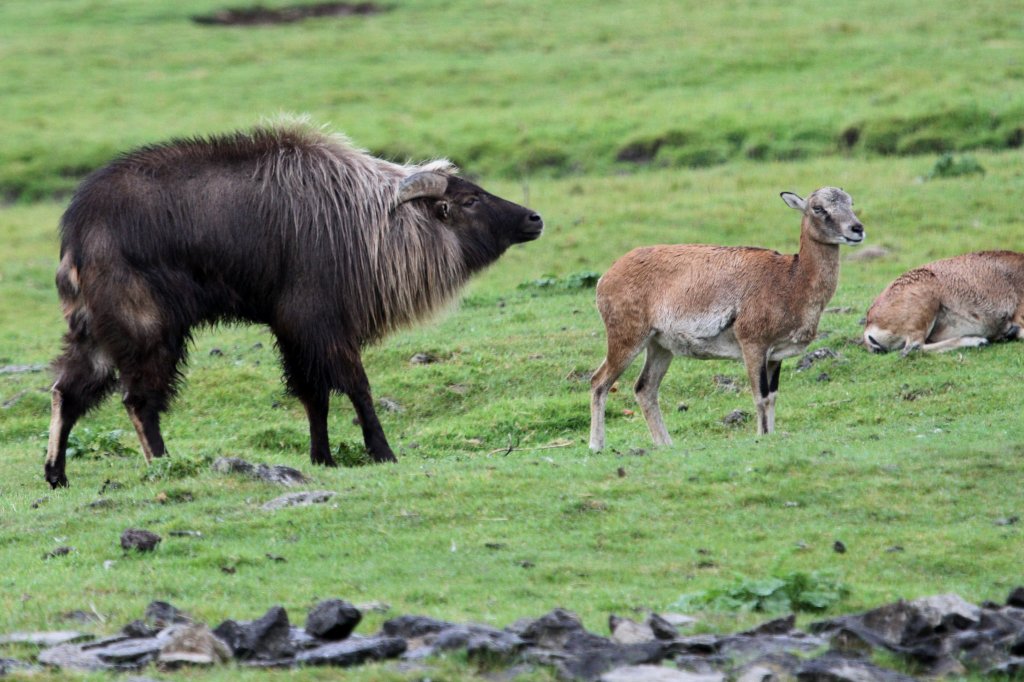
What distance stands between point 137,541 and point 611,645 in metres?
3.88

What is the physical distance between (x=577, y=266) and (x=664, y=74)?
16535 millimetres

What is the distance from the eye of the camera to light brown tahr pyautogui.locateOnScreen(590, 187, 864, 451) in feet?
40.1

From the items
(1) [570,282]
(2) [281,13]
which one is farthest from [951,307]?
(2) [281,13]

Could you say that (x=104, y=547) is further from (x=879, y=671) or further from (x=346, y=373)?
(x=879, y=671)

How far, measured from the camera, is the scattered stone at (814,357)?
14875mm

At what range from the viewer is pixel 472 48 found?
144ft

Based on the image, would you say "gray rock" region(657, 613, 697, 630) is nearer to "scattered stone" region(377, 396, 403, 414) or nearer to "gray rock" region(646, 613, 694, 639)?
"gray rock" region(646, 613, 694, 639)

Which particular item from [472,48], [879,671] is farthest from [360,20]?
[879,671]

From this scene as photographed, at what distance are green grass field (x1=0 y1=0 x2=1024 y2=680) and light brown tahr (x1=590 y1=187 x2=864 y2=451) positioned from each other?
613mm

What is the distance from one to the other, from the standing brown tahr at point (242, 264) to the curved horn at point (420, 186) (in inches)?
0.5

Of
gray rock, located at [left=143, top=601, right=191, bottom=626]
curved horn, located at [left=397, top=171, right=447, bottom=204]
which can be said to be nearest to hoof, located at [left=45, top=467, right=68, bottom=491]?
curved horn, located at [left=397, top=171, right=447, bottom=204]

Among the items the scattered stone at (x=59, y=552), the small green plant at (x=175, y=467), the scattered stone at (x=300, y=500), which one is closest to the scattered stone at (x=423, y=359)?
the small green plant at (x=175, y=467)

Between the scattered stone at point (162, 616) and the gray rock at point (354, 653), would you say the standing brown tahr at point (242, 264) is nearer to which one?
the scattered stone at point (162, 616)

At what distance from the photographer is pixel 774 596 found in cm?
767
